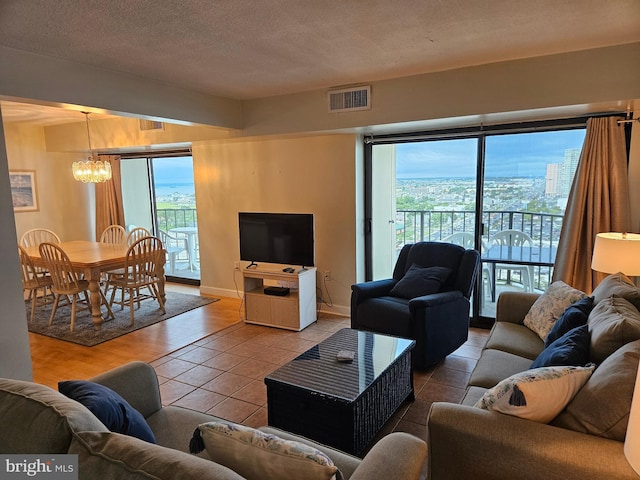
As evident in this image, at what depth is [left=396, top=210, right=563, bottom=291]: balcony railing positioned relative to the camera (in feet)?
12.8

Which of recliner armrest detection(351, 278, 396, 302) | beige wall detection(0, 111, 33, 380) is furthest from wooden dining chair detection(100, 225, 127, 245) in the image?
recliner armrest detection(351, 278, 396, 302)

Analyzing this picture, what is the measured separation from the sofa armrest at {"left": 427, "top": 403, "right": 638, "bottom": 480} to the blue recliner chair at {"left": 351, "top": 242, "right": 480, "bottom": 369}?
63.1 inches

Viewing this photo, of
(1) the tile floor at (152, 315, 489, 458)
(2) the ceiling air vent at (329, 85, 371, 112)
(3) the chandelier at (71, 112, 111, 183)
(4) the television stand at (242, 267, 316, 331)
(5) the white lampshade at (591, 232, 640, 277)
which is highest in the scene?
Result: (2) the ceiling air vent at (329, 85, 371, 112)

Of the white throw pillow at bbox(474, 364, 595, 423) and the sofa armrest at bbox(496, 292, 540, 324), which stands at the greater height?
the white throw pillow at bbox(474, 364, 595, 423)

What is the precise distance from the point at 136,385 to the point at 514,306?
8.50 feet

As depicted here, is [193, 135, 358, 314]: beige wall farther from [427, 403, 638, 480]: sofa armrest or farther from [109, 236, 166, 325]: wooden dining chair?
[427, 403, 638, 480]: sofa armrest

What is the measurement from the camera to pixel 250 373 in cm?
335

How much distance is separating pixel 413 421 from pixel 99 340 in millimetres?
3166

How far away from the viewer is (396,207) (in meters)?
4.69

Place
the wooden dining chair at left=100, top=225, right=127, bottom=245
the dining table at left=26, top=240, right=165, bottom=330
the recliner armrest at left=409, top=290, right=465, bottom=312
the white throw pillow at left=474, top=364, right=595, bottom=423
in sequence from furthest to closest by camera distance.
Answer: the wooden dining chair at left=100, top=225, right=127, bottom=245 → the dining table at left=26, top=240, right=165, bottom=330 → the recliner armrest at left=409, top=290, right=465, bottom=312 → the white throw pillow at left=474, top=364, right=595, bottom=423

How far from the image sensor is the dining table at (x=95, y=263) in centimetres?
436

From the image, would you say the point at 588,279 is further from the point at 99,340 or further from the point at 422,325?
the point at 99,340

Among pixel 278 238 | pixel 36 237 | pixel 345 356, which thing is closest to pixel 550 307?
pixel 345 356

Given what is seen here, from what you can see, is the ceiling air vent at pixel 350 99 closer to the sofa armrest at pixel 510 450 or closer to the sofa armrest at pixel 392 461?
the sofa armrest at pixel 510 450
